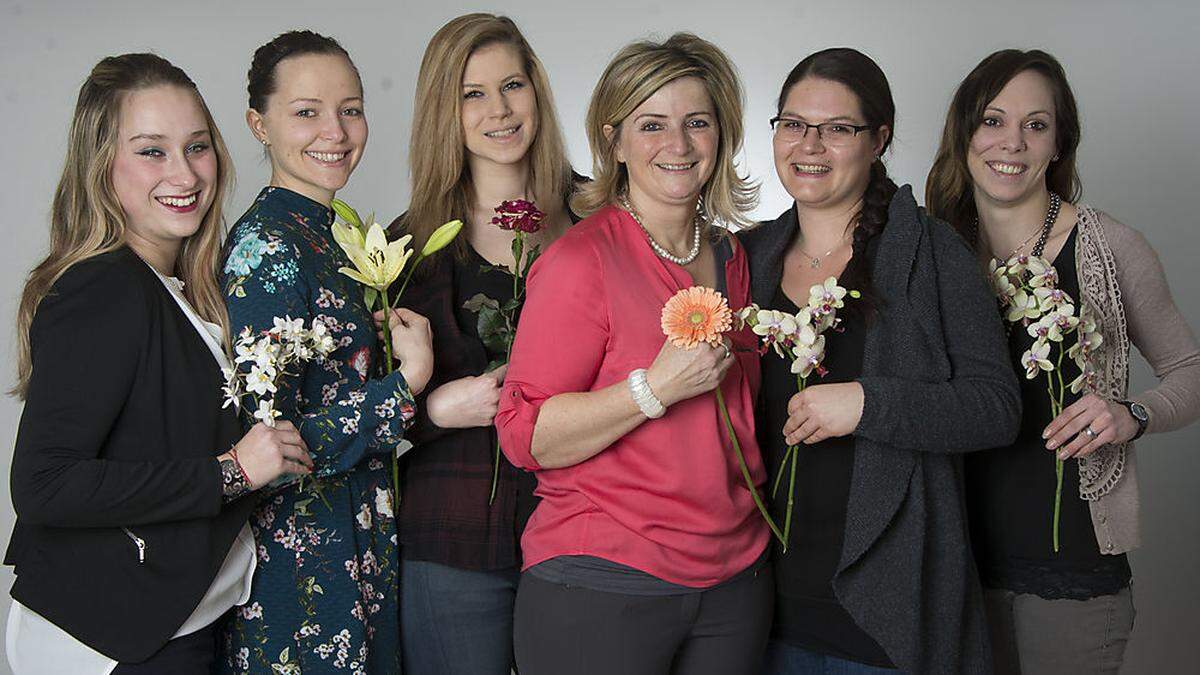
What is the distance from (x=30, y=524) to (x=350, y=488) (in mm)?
593

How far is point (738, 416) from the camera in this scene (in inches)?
88.0

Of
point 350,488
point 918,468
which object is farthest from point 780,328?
point 350,488

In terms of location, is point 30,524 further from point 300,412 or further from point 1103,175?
point 1103,175

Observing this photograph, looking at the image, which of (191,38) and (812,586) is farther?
(191,38)

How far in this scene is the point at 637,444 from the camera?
2141mm

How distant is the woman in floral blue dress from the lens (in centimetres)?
226

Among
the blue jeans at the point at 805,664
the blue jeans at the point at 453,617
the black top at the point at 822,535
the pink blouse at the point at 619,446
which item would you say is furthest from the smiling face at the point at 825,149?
the blue jeans at the point at 453,617

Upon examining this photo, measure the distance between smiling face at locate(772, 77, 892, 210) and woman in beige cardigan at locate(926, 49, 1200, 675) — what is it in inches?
17.7

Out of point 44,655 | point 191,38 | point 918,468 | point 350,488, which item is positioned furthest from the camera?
point 191,38

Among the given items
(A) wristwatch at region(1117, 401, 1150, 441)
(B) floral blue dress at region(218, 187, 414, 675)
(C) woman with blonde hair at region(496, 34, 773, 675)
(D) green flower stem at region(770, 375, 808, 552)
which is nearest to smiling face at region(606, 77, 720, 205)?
(C) woman with blonde hair at region(496, 34, 773, 675)

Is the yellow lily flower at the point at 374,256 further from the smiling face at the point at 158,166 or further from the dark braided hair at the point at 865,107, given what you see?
the dark braided hair at the point at 865,107

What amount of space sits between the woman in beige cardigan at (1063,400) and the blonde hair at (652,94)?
2.05 feet

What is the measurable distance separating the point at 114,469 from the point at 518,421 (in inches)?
27.5

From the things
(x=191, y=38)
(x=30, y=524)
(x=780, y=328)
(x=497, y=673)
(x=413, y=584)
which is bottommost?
(x=497, y=673)
